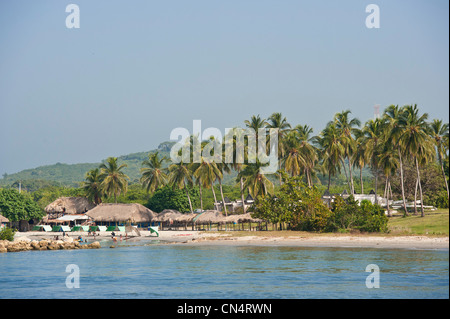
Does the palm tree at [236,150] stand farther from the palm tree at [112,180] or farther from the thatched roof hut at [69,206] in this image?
the thatched roof hut at [69,206]

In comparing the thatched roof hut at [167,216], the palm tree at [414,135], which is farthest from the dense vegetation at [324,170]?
the thatched roof hut at [167,216]

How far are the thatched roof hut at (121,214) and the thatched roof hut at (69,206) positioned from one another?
27.9ft

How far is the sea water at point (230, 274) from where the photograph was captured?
27.1m

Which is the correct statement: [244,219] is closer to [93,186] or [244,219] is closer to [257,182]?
[257,182]

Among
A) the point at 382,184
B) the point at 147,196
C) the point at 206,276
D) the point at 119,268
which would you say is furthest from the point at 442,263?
the point at 147,196

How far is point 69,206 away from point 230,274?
2081 inches

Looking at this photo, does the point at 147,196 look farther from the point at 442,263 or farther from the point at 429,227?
the point at 442,263

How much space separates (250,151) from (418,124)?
71.8ft

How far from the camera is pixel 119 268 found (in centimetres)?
3694

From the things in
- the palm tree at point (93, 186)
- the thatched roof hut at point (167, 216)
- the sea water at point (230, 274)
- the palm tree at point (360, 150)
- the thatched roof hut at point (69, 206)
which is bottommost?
the sea water at point (230, 274)

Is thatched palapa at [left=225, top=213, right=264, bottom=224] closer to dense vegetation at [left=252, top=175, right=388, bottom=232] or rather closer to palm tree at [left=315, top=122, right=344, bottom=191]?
dense vegetation at [left=252, top=175, right=388, bottom=232]

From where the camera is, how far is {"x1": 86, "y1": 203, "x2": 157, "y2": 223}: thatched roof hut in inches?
→ 2803

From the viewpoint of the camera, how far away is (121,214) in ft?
235

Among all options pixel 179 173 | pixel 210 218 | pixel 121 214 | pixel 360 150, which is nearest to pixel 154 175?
pixel 179 173
